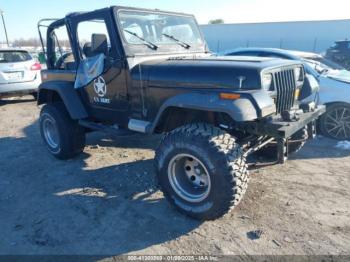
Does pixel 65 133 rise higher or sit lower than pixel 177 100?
lower

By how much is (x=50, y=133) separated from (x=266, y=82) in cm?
389

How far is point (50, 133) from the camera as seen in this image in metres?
5.79

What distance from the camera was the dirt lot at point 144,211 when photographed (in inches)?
125

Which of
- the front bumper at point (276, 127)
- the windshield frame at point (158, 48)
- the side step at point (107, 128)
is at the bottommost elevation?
the side step at point (107, 128)

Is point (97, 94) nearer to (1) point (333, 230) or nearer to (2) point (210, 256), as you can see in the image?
(2) point (210, 256)

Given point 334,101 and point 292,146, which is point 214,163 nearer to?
point 292,146

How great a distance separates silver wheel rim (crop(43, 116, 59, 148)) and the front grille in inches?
142

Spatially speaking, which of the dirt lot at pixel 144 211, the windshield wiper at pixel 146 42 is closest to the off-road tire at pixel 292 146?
the dirt lot at pixel 144 211

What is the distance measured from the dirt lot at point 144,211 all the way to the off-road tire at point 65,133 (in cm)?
17

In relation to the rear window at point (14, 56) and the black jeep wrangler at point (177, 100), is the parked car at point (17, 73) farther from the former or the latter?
the black jeep wrangler at point (177, 100)

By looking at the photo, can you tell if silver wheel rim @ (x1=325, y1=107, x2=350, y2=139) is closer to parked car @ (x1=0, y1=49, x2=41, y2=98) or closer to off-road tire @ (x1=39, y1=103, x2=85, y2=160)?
off-road tire @ (x1=39, y1=103, x2=85, y2=160)

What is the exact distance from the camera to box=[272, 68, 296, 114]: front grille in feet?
12.0

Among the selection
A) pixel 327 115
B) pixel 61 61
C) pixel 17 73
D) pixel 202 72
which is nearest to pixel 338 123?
pixel 327 115

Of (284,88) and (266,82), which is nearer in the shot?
(266,82)
